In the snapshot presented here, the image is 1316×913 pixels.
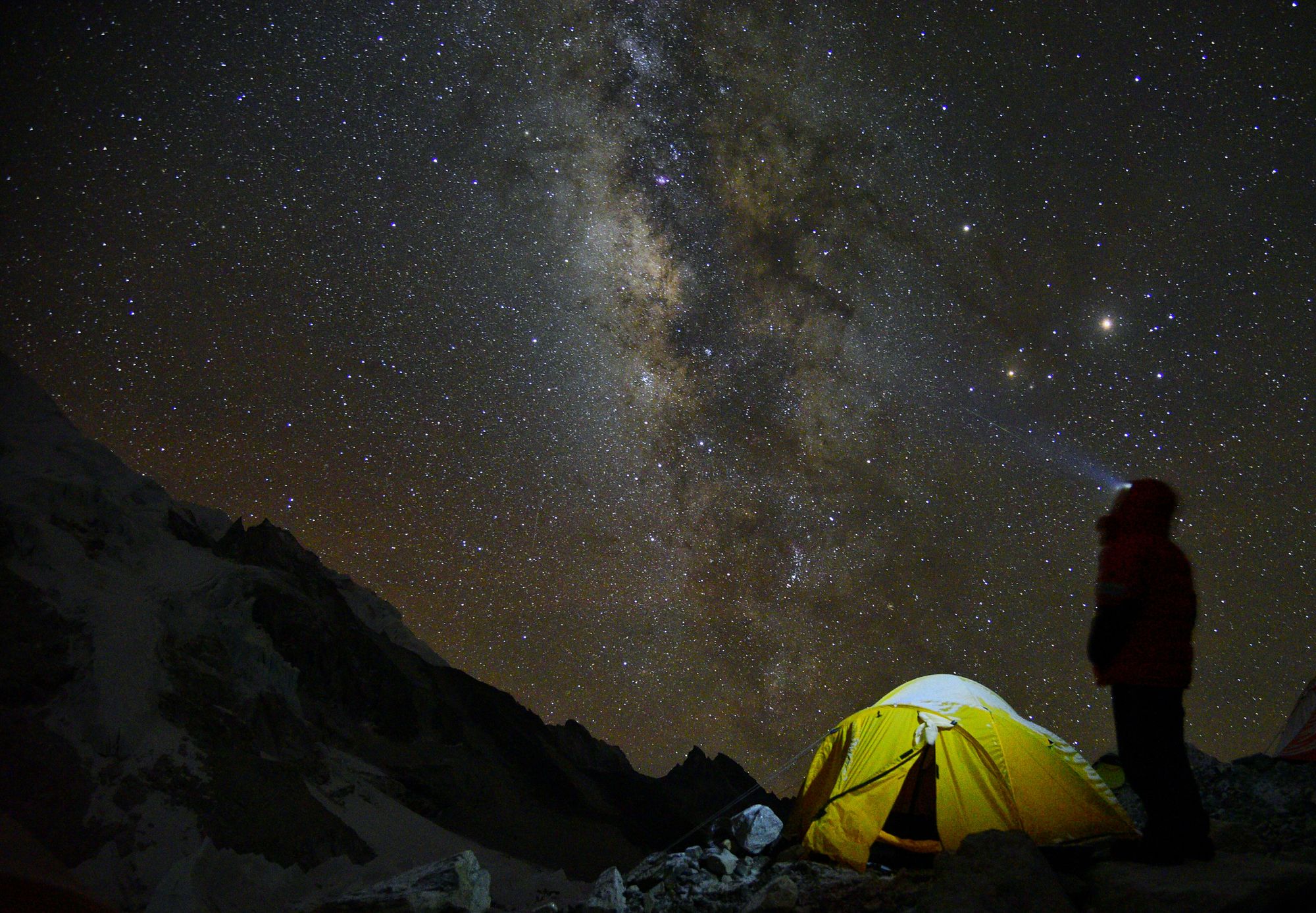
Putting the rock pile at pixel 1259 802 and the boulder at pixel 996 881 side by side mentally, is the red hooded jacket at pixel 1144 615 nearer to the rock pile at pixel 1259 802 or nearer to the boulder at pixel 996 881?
the boulder at pixel 996 881

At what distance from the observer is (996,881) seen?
12.4 feet

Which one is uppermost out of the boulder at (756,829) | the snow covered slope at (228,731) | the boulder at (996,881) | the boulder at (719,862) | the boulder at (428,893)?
the boulder at (996,881)

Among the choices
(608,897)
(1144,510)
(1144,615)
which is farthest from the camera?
(608,897)

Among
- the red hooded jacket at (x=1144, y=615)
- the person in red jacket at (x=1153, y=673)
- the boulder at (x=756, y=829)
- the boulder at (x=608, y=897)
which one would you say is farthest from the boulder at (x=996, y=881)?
the boulder at (x=756, y=829)

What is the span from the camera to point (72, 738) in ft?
117

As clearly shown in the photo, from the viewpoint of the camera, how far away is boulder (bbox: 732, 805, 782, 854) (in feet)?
24.6

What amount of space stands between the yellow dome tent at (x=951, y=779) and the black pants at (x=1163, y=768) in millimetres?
1975

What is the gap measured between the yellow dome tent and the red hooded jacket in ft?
8.15

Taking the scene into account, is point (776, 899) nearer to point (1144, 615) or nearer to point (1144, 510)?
point (1144, 615)

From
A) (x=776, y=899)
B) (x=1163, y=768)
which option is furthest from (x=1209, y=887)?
(x=776, y=899)

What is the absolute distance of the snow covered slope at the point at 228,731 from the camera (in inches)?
1296

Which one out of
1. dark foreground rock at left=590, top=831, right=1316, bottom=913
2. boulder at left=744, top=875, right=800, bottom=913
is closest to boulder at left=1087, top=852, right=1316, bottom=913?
dark foreground rock at left=590, top=831, right=1316, bottom=913

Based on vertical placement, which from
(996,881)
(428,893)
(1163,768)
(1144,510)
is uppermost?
(1144,510)

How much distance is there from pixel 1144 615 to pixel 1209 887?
1353 millimetres
